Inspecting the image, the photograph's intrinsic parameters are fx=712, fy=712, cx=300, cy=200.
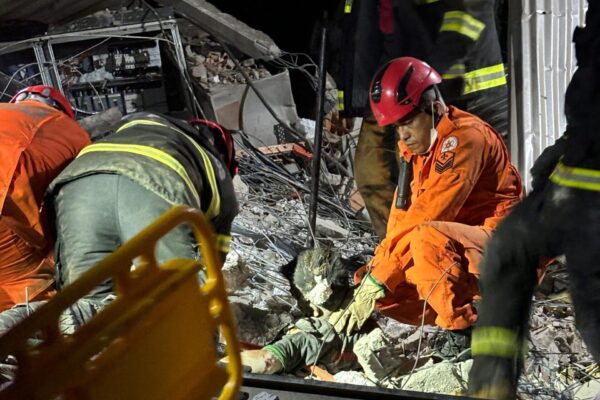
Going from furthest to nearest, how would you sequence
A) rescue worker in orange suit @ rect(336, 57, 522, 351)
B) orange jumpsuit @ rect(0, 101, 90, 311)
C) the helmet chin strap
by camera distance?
1. the helmet chin strap
2. rescue worker in orange suit @ rect(336, 57, 522, 351)
3. orange jumpsuit @ rect(0, 101, 90, 311)

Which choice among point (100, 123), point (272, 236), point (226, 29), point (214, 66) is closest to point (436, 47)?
point (272, 236)

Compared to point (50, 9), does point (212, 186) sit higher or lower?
lower

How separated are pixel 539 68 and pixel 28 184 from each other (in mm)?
3596

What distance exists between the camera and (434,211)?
3.95 metres

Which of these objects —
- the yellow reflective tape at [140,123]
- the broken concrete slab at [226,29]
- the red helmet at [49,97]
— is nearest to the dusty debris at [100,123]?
the red helmet at [49,97]

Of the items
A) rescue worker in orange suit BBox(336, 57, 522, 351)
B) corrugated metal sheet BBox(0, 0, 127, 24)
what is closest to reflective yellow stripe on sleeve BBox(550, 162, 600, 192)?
rescue worker in orange suit BBox(336, 57, 522, 351)

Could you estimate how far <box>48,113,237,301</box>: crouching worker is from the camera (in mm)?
2752

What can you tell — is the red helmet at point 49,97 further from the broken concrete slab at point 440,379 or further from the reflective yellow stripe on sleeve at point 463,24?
the reflective yellow stripe on sleeve at point 463,24

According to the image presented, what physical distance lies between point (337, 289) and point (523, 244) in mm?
1981

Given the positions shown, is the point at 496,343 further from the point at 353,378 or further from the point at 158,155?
the point at 353,378

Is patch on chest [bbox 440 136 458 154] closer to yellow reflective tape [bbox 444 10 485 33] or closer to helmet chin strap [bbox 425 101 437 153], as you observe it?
helmet chin strap [bbox 425 101 437 153]

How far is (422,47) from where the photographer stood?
16.8 ft

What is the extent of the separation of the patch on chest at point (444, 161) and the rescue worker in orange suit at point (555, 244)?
1519mm

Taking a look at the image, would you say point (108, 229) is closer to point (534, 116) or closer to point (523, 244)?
point (523, 244)
